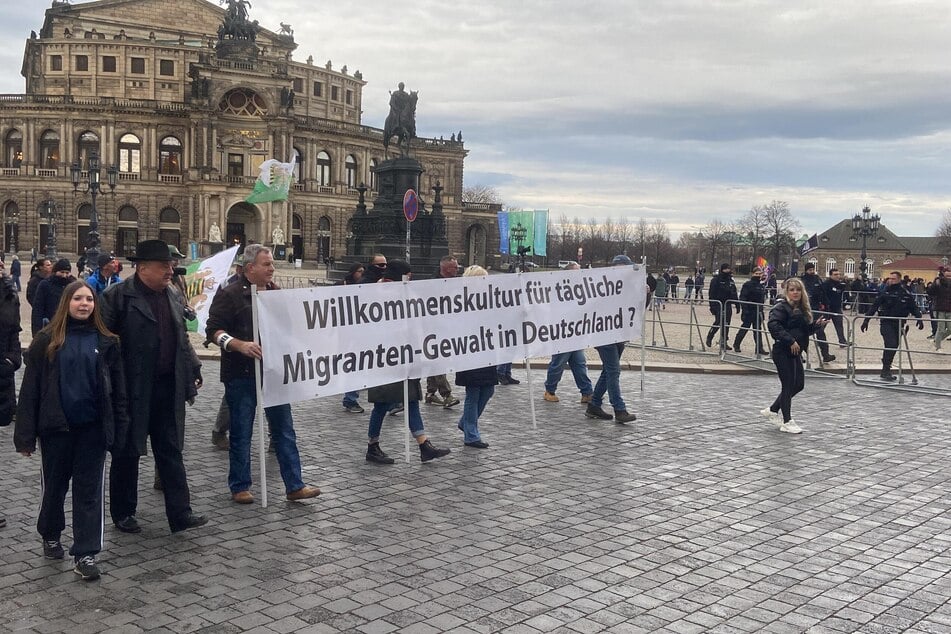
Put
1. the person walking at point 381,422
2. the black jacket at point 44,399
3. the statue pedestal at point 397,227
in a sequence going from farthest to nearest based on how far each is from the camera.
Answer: the statue pedestal at point 397,227
the person walking at point 381,422
the black jacket at point 44,399

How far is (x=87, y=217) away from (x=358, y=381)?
75871 millimetres

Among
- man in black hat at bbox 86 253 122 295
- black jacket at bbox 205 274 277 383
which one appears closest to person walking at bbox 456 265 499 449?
black jacket at bbox 205 274 277 383

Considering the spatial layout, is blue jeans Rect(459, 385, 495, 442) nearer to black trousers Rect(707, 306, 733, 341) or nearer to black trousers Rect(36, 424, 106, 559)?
black trousers Rect(36, 424, 106, 559)

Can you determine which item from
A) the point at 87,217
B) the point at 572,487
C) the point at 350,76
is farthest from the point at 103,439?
the point at 350,76

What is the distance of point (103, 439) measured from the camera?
220 inches

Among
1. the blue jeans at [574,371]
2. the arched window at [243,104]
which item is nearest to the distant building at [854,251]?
the arched window at [243,104]

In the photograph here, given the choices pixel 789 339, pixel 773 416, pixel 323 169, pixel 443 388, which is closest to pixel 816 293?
pixel 773 416

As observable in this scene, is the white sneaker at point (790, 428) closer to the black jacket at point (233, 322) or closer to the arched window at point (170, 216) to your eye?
the black jacket at point (233, 322)

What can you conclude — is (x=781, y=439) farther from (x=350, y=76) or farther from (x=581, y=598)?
(x=350, y=76)

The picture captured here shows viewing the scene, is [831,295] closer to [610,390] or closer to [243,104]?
[610,390]

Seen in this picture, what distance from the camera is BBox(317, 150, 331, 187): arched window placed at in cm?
8506

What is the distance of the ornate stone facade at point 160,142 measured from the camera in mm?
75438

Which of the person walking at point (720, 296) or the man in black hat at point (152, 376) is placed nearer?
the man in black hat at point (152, 376)

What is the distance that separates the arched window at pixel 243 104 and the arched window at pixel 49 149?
15121mm
